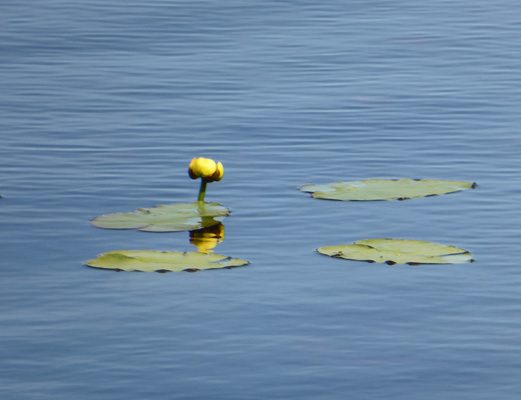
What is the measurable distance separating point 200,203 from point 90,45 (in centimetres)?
576

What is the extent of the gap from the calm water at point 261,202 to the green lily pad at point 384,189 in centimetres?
7

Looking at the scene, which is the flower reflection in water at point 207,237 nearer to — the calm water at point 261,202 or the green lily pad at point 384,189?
the calm water at point 261,202

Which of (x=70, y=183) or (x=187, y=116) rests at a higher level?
(x=187, y=116)

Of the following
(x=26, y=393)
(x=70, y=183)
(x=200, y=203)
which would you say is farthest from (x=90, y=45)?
(x=26, y=393)

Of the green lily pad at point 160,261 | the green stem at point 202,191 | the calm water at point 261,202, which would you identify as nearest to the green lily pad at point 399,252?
the calm water at point 261,202

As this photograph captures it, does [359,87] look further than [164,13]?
No

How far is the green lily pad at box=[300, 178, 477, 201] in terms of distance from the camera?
7.08m

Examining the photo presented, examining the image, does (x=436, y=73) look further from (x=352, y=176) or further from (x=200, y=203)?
(x=200, y=203)

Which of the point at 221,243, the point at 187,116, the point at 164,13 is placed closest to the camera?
the point at 221,243

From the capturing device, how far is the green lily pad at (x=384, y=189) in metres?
7.08

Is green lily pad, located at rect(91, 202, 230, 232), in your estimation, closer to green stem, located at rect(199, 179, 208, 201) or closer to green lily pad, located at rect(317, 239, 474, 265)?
green stem, located at rect(199, 179, 208, 201)

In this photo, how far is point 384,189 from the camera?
718 cm

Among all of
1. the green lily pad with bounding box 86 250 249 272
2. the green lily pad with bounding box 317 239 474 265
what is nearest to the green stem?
the green lily pad with bounding box 86 250 249 272

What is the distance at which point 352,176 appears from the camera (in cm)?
770
